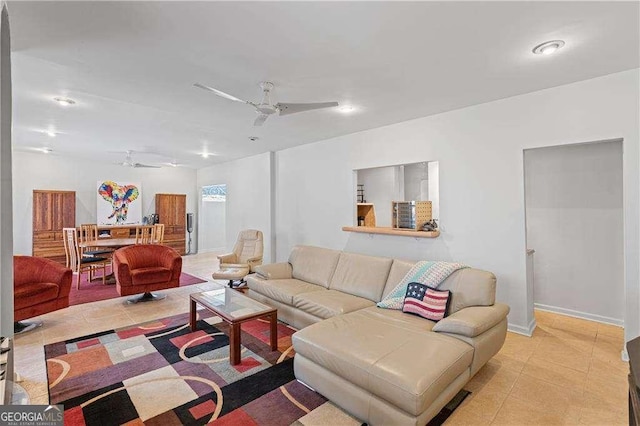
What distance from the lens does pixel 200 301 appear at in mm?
3340

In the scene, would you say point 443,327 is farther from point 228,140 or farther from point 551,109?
point 228,140

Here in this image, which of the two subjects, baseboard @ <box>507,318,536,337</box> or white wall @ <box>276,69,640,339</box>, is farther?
baseboard @ <box>507,318,536,337</box>

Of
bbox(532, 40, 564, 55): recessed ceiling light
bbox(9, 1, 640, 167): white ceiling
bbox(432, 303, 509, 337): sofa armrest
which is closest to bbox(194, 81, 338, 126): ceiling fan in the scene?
bbox(9, 1, 640, 167): white ceiling

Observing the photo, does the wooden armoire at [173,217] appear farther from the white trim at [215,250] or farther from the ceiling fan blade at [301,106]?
the ceiling fan blade at [301,106]

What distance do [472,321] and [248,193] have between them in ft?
19.1

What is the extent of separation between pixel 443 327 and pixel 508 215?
172 cm

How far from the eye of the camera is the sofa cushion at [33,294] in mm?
3207

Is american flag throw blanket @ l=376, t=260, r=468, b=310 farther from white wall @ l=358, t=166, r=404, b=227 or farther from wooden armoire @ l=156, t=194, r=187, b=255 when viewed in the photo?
wooden armoire @ l=156, t=194, r=187, b=255

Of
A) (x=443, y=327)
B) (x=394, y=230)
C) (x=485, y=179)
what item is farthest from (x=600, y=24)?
(x=394, y=230)

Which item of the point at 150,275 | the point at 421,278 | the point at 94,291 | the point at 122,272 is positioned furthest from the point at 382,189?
the point at 94,291

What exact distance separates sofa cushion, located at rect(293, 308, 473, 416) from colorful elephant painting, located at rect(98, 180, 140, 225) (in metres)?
7.49

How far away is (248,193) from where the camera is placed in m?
7.14

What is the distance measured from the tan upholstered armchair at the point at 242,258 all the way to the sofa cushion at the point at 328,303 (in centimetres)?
201

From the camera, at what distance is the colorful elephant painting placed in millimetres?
7680
